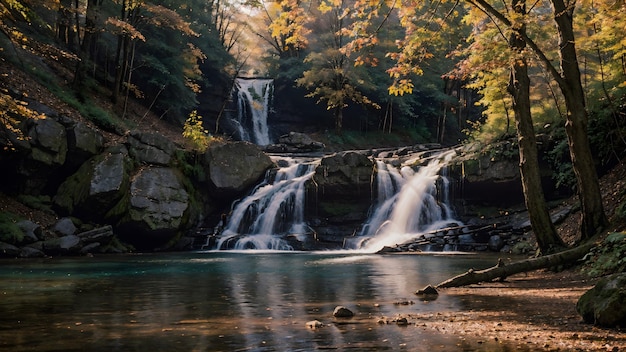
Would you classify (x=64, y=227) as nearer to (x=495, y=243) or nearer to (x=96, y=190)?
(x=96, y=190)

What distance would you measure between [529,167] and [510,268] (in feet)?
11.2

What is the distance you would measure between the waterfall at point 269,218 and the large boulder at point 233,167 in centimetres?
61

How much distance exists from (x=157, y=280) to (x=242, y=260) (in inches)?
223

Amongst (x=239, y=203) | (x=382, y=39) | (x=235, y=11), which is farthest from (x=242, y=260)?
(x=235, y=11)

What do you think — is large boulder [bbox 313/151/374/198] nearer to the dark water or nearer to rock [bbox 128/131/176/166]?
rock [bbox 128/131/176/166]

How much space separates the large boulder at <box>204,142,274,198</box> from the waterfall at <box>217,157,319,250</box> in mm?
613

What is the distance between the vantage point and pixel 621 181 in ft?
49.4

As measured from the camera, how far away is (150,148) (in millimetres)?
21672

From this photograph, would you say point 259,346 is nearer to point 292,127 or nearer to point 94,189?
point 94,189

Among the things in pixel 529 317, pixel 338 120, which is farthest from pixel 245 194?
pixel 529 317

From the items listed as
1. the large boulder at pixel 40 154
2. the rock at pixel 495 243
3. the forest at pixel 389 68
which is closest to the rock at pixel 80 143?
the large boulder at pixel 40 154

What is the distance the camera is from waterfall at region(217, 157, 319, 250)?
2162 centimetres

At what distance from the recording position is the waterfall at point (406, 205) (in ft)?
71.6

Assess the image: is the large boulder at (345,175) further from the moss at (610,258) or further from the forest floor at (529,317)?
the moss at (610,258)
